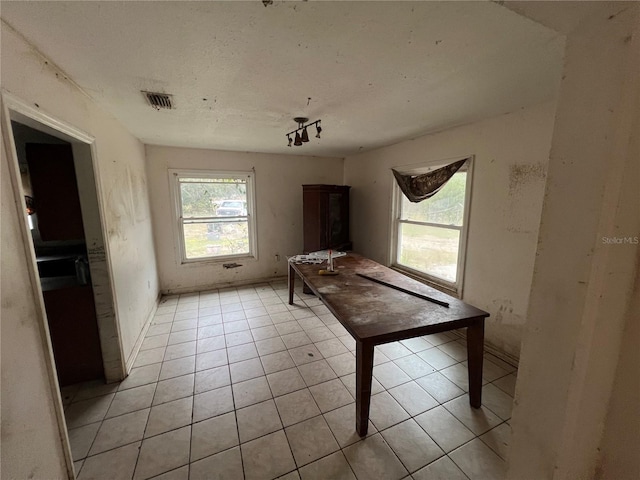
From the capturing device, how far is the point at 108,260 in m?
1.93

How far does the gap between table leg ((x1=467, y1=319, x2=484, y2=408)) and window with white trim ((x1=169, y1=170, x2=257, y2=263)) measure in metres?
3.32

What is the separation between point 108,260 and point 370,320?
6.46 ft

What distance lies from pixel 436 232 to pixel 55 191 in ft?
11.3

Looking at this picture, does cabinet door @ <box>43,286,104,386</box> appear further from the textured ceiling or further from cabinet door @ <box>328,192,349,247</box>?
cabinet door @ <box>328,192,349,247</box>

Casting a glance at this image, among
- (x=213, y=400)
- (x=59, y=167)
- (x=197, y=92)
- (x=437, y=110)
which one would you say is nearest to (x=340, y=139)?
(x=437, y=110)

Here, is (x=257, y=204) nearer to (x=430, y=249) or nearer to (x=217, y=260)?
(x=217, y=260)

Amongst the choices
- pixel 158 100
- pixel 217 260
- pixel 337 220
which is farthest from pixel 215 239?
pixel 158 100

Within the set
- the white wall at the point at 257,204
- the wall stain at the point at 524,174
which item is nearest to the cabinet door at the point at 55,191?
the white wall at the point at 257,204

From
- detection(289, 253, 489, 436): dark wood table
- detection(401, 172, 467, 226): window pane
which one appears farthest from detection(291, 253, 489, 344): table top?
detection(401, 172, 467, 226): window pane

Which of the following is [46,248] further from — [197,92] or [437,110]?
[437,110]

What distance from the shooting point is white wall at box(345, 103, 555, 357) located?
2.04 metres

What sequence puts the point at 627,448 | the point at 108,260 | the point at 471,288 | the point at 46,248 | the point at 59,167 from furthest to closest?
the point at 471,288
the point at 46,248
the point at 108,260
the point at 59,167
the point at 627,448

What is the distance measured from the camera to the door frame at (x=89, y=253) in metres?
1.06

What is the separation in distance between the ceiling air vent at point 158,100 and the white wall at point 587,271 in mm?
2136
